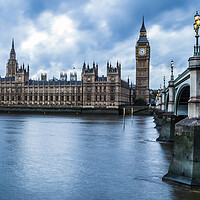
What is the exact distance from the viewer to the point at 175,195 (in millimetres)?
12078

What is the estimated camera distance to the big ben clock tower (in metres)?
145

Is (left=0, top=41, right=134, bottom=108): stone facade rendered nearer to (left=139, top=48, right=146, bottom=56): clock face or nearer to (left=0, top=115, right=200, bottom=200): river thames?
(left=139, top=48, right=146, bottom=56): clock face

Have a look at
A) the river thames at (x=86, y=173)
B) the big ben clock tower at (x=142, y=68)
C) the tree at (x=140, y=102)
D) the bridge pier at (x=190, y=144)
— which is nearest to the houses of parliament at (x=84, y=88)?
the big ben clock tower at (x=142, y=68)

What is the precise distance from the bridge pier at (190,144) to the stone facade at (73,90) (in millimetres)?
105385

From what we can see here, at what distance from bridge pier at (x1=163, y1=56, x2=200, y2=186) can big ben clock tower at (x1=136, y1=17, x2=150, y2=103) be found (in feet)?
433

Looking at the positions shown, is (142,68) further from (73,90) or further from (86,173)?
(86,173)

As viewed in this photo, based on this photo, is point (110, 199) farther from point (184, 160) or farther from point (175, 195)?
point (184, 160)

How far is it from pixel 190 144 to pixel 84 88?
111704 millimetres

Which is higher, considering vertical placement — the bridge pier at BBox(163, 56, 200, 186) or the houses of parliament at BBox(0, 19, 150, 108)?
the houses of parliament at BBox(0, 19, 150, 108)

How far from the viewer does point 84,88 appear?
123750mm

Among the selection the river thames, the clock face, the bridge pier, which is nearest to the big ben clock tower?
the clock face

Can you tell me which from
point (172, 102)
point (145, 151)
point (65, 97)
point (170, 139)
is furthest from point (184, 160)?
point (65, 97)

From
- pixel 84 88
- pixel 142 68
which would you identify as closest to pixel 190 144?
pixel 84 88

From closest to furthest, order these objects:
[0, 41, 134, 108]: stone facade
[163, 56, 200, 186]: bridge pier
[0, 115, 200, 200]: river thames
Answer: [0, 115, 200, 200]: river thames
[163, 56, 200, 186]: bridge pier
[0, 41, 134, 108]: stone facade
